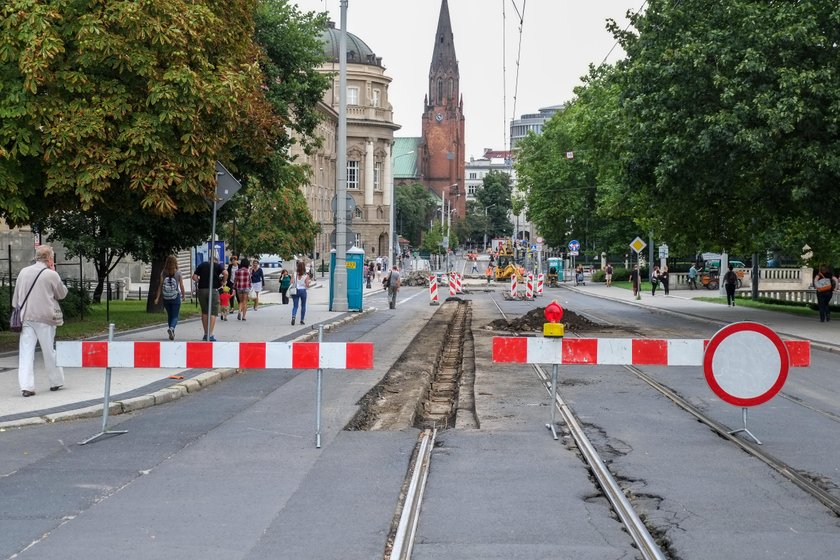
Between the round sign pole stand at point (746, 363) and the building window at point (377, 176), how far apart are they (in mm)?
115095

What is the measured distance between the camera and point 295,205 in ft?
167

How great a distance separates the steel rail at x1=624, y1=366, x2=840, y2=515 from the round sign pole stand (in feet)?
1.16

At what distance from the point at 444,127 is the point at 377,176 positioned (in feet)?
154

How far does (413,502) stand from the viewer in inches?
290

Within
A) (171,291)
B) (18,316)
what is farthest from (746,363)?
(171,291)

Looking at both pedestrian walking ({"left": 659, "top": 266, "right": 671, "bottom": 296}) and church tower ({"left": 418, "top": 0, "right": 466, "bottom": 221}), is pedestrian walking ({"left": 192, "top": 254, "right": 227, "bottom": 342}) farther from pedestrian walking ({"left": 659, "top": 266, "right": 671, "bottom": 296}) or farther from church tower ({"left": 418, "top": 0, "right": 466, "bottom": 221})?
church tower ({"left": 418, "top": 0, "right": 466, "bottom": 221})

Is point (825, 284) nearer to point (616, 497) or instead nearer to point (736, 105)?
point (736, 105)

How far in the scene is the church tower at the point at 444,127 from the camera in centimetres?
16450

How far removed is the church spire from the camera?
158875 millimetres

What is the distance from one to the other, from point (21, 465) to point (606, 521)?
15.5ft

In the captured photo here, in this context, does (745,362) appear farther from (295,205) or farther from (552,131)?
(552,131)

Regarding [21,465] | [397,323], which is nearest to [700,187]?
[397,323]

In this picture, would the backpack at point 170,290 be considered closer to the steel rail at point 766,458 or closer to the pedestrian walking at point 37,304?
the pedestrian walking at point 37,304

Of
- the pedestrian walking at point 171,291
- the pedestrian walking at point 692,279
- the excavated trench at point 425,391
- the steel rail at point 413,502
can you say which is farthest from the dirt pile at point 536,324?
the pedestrian walking at point 692,279
